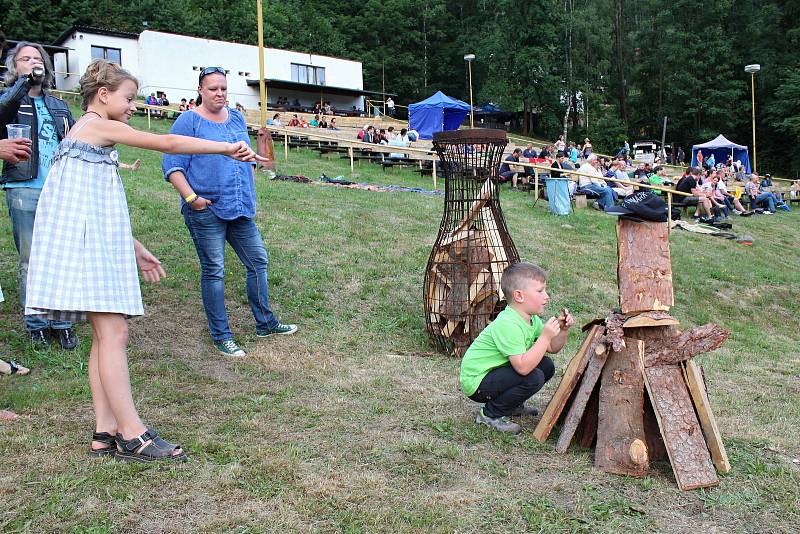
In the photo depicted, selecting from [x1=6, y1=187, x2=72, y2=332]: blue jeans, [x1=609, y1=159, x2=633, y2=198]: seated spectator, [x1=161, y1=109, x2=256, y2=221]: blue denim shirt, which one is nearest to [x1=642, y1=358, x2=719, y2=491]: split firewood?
[x1=161, y1=109, x2=256, y2=221]: blue denim shirt

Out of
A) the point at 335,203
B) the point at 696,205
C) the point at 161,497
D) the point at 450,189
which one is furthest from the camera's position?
the point at 696,205

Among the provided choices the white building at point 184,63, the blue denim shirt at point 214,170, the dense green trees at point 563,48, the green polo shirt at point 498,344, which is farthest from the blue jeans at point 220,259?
A: the dense green trees at point 563,48

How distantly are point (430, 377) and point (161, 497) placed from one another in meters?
2.25

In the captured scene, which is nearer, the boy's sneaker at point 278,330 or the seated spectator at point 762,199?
the boy's sneaker at point 278,330

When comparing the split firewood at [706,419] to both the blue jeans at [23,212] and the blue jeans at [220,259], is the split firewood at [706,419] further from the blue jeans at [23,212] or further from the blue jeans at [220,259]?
the blue jeans at [23,212]

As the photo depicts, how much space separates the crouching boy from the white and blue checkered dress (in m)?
1.78

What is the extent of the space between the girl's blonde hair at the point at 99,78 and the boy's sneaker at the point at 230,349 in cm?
221

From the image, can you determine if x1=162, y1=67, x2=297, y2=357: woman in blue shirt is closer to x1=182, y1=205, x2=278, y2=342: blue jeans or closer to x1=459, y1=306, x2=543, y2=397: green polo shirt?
x1=182, y1=205, x2=278, y2=342: blue jeans

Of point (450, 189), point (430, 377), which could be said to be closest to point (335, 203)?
point (450, 189)

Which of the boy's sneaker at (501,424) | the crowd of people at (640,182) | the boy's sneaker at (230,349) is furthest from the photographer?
the crowd of people at (640,182)

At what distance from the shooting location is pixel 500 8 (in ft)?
152

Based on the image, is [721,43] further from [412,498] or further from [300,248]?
[412,498]

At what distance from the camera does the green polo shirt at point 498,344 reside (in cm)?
357

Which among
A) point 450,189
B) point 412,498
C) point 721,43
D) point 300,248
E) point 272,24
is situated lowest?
point 412,498
